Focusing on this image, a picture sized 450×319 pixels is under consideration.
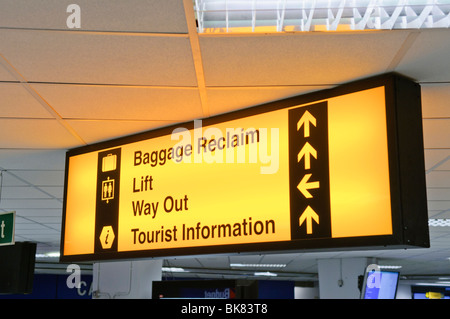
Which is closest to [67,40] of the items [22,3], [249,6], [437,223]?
[22,3]

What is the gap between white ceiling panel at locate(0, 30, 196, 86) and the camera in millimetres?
2162

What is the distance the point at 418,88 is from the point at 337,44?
0.53 metres

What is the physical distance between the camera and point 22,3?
189cm

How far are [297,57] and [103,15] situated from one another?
840 millimetres

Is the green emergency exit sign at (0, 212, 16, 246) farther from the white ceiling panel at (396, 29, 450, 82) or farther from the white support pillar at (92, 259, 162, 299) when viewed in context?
the white ceiling panel at (396, 29, 450, 82)

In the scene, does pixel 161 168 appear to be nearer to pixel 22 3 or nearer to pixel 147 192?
pixel 147 192

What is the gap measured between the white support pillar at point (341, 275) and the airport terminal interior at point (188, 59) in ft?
28.5

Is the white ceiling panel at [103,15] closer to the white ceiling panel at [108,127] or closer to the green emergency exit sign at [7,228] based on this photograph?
the white ceiling panel at [108,127]

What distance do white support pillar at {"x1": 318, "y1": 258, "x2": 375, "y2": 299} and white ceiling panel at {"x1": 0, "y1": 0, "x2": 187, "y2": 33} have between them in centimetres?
1051

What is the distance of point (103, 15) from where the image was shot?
1.99 meters

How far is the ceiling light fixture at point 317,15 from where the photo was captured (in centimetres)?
200

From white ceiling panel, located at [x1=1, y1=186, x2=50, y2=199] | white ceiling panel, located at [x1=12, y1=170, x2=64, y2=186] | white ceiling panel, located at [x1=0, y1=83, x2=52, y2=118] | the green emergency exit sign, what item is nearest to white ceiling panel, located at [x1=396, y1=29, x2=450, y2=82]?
white ceiling panel, located at [x1=0, y1=83, x2=52, y2=118]

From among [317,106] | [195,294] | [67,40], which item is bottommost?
[195,294]

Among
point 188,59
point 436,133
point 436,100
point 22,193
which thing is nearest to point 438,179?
point 436,133
